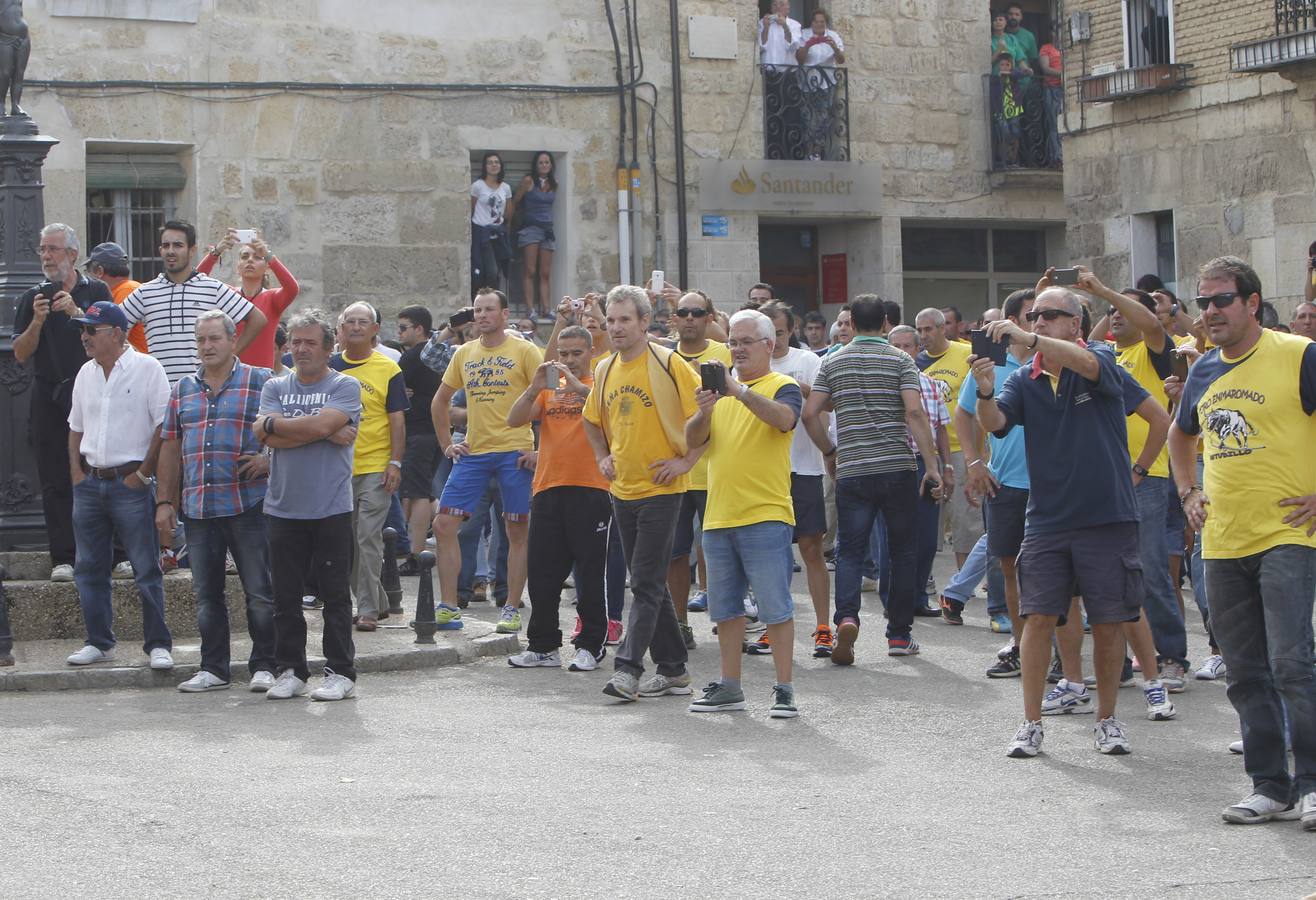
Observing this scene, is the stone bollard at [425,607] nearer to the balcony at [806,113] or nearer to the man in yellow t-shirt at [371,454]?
the man in yellow t-shirt at [371,454]

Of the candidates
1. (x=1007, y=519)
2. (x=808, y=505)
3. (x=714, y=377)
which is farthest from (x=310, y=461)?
(x=1007, y=519)

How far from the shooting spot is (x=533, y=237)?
68.9 ft

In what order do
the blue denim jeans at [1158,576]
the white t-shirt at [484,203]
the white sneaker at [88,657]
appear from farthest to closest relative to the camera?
the white t-shirt at [484,203] → the white sneaker at [88,657] → the blue denim jeans at [1158,576]

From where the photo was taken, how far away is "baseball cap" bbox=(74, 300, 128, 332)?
9.88 m

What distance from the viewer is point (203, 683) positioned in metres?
9.68

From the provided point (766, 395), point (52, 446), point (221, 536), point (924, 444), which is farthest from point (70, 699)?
point (924, 444)

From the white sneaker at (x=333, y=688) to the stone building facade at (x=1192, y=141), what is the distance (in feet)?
42.1

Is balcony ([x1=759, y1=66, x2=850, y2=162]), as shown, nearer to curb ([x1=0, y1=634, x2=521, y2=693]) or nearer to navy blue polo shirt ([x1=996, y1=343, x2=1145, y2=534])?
curb ([x1=0, y1=634, x2=521, y2=693])

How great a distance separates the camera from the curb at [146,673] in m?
9.66

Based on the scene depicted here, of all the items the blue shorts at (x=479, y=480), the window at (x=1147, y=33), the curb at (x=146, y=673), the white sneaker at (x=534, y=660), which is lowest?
the white sneaker at (x=534, y=660)

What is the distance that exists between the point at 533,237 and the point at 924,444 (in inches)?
422

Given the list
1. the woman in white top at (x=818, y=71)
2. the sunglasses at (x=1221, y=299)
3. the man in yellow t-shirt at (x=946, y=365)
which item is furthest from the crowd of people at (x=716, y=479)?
the woman in white top at (x=818, y=71)

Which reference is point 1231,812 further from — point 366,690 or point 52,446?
point 52,446

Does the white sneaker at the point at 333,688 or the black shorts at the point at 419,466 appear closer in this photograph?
the white sneaker at the point at 333,688
